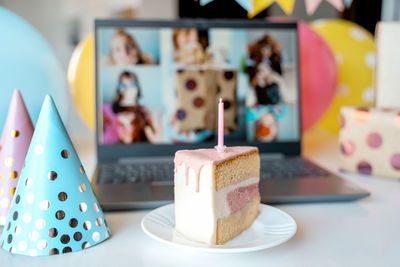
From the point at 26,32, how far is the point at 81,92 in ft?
1.04

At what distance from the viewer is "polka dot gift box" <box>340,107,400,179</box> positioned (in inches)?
33.7

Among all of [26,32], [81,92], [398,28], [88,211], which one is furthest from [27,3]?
[88,211]

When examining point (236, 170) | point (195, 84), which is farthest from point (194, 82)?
point (236, 170)

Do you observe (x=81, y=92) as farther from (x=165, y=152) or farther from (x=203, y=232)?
(x=203, y=232)

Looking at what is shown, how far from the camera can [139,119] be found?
100 cm

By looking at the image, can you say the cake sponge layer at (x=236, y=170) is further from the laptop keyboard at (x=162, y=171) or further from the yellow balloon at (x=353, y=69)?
the yellow balloon at (x=353, y=69)

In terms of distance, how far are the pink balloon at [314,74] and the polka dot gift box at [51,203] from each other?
80cm

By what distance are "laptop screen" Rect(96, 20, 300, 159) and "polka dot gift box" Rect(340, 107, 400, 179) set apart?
152mm

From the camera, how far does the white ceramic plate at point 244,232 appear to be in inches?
18.4

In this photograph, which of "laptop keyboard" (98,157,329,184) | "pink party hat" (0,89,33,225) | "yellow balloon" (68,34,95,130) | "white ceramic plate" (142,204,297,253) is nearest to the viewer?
"white ceramic plate" (142,204,297,253)

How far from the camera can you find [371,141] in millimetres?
883

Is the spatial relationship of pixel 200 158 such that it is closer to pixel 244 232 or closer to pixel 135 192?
pixel 244 232

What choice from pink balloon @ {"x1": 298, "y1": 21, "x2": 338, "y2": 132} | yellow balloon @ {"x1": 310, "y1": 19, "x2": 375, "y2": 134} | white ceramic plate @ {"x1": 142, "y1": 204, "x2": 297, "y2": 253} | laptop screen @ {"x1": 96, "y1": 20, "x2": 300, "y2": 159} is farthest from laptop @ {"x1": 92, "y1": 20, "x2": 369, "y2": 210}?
white ceramic plate @ {"x1": 142, "y1": 204, "x2": 297, "y2": 253}

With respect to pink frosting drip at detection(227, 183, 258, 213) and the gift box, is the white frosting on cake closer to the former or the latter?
pink frosting drip at detection(227, 183, 258, 213)
